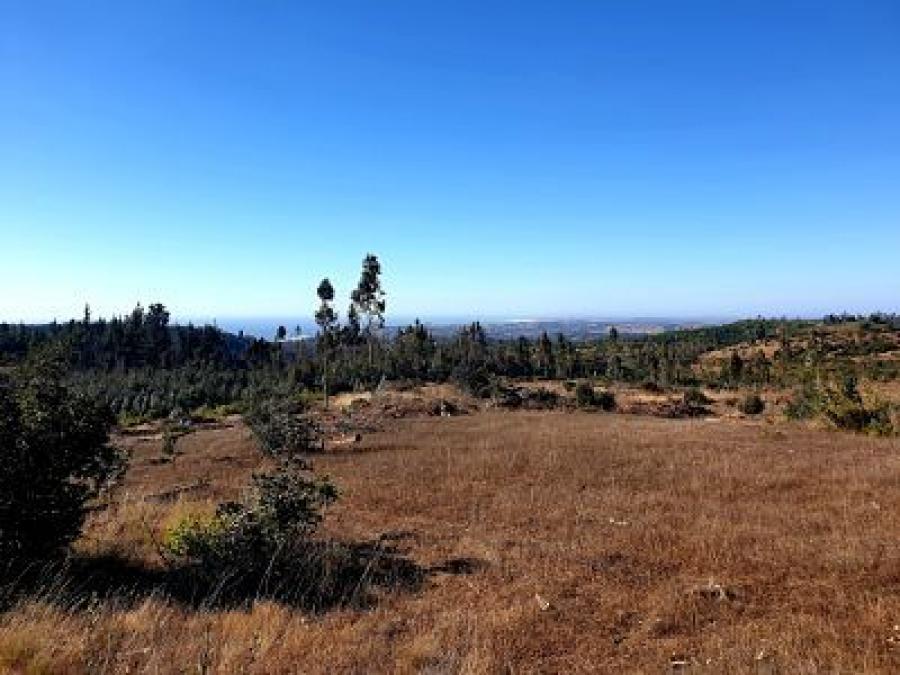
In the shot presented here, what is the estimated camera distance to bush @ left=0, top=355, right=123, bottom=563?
30.9ft

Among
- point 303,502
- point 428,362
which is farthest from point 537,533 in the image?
point 428,362

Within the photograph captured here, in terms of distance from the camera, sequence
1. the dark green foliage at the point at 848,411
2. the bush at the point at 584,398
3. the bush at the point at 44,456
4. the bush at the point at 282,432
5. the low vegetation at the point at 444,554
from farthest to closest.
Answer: the bush at the point at 584,398 → the bush at the point at 282,432 → the dark green foliage at the point at 848,411 → the bush at the point at 44,456 → the low vegetation at the point at 444,554

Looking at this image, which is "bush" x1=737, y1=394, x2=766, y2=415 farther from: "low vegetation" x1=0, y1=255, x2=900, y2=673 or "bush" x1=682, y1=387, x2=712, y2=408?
"low vegetation" x1=0, y1=255, x2=900, y2=673

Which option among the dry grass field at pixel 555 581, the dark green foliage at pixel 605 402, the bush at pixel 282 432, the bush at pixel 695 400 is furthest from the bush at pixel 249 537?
the bush at pixel 695 400

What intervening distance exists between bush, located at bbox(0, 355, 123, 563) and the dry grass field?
44.4 inches

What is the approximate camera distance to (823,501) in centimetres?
1555

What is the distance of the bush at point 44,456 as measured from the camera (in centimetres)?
942

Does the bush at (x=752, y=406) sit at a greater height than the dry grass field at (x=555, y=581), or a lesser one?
lesser

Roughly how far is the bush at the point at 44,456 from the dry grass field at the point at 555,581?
3.70ft

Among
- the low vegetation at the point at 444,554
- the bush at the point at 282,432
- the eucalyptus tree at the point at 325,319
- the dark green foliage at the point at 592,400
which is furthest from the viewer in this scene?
the eucalyptus tree at the point at 325,319

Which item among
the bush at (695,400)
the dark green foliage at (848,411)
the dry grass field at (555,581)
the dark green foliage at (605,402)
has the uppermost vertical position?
the dry grass field at (555,581)

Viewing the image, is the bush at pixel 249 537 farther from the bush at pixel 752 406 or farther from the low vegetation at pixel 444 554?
the bush at pixel 752 406

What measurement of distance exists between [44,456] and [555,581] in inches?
277

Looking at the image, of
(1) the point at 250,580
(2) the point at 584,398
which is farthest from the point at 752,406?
(1) the point at 250,580
